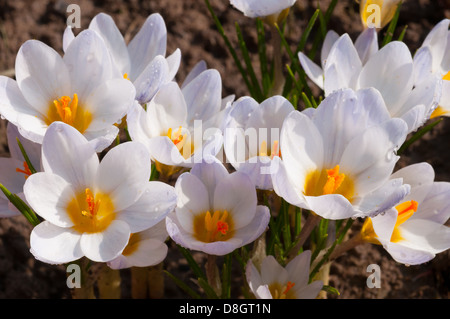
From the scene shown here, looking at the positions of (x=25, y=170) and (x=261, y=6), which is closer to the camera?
(x=25, y=170)

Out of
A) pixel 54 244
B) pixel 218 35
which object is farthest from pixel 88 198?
pixel 218 35

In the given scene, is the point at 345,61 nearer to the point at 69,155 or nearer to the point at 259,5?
the point at 259,5

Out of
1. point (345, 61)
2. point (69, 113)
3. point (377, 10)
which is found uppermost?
point (377, 10)

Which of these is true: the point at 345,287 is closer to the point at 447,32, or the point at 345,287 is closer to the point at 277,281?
the point at 277,281

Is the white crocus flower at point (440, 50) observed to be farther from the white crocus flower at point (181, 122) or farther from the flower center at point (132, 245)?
the flower center at point (132, 245)

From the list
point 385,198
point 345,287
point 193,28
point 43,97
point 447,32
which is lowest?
point 345,287
